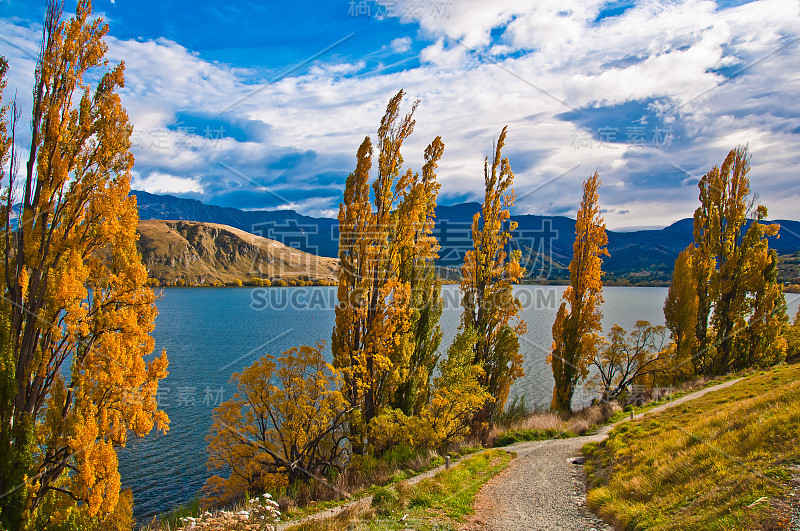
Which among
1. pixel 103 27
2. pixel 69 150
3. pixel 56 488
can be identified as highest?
pixel 103 27

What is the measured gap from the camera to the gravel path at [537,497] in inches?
406

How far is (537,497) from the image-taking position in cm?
1234

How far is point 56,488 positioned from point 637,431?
19.3 m

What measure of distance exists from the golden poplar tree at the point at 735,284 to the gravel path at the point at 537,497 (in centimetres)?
2555

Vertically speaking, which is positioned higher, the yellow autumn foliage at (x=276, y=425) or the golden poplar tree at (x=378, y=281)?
the golden poplar tree at (x=378, y=281)

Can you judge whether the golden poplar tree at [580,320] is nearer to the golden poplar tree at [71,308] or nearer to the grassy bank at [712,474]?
the grassy bank at [712,474]

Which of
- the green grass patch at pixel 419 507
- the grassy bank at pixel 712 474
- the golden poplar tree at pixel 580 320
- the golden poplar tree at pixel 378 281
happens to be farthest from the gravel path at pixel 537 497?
the golden poplar tree at pixel 580 320

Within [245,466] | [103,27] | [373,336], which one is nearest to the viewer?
[103,27]

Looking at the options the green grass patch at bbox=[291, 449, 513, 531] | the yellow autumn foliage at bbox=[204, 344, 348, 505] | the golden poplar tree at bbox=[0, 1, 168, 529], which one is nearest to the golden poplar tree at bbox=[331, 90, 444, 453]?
the yellow autumn foliage at bbox=[204, 344, 348, 505]

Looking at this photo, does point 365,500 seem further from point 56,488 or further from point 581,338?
point 581,338

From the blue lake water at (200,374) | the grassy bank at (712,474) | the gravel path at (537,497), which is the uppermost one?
the grassy bank at (712,474)

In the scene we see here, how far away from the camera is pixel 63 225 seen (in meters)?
11.5

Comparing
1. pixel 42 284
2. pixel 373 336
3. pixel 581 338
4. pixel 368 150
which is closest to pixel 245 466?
pixel 373 336

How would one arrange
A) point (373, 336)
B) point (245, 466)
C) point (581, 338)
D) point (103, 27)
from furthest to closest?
point (581, 338)
point (373, 336)
point (245, 466)
point (103, 27)
